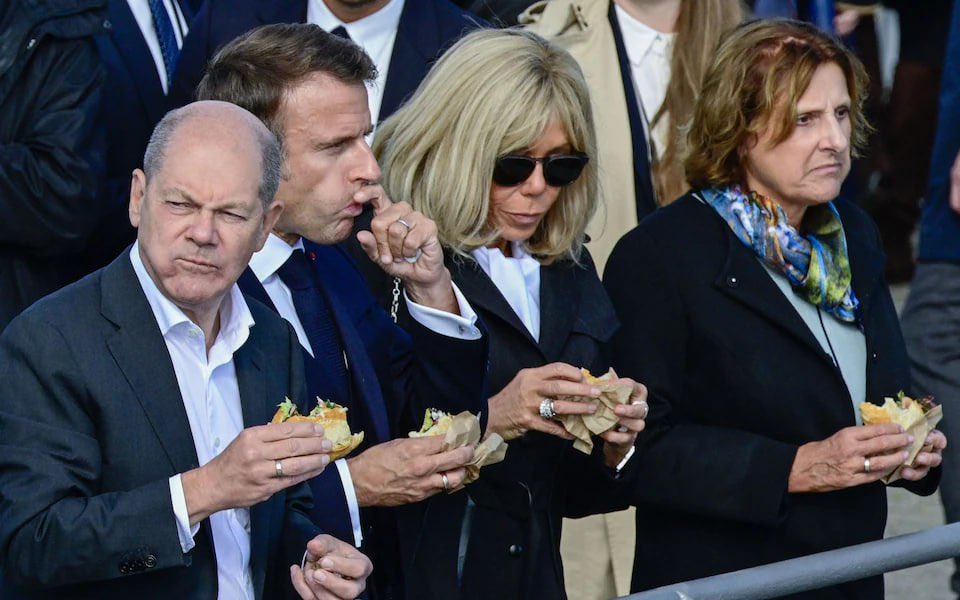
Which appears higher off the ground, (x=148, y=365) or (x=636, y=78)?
(x=148, y=365)

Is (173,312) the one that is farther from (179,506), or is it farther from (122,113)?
(122,113)

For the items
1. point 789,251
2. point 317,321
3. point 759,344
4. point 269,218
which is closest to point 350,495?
point 317,321

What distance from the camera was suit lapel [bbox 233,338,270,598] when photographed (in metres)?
3.25

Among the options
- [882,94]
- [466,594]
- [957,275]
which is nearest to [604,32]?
[957,275]

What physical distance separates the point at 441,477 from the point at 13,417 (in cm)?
94

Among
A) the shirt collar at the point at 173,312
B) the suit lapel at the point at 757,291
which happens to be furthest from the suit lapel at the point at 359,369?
the suit lapel at the point at 757,291

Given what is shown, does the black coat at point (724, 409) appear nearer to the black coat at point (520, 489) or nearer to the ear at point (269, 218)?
the black coat at point (520, 489)

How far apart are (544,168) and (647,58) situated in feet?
4.94

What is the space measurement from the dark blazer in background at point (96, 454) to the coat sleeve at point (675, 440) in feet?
4.25

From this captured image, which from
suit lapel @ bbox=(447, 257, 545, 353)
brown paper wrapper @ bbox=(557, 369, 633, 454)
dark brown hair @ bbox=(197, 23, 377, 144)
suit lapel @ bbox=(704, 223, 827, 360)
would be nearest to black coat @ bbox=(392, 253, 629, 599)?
suit lapel @ bbox=(447, 257, 545, 353)

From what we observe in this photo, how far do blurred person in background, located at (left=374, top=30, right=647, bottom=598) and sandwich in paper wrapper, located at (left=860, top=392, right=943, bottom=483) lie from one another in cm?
60

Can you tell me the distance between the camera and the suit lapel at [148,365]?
3.09 metres

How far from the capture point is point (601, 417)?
3.88 meters

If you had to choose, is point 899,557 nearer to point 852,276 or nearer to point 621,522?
point 852,276
